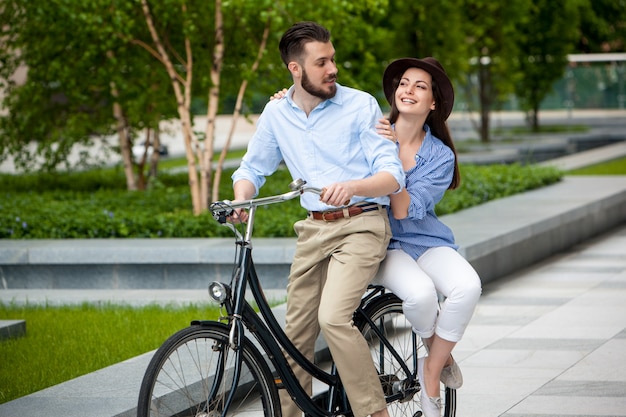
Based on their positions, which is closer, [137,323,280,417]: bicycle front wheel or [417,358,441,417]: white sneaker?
[137,323,280,417]: bicycle front wheel

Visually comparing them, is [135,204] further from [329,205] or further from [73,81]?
[329,205]

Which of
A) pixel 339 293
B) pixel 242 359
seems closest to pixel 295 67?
pixel 339 293

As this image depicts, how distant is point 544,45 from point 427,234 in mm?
24466

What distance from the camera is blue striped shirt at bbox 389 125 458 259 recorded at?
16.1 ft

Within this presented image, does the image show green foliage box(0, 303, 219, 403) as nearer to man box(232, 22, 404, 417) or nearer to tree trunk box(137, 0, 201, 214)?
man box(232, 22, 404, 417)

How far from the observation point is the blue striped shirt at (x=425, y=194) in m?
4.91

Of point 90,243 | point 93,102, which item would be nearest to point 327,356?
point 90,243

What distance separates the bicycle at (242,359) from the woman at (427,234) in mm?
160

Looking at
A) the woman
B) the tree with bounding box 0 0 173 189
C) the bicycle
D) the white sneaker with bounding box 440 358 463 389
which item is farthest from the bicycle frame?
the tree with bounding box 0 0 173 189

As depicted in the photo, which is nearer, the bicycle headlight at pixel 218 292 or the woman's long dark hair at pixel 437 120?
the bicycle headlight at pixel 218 292

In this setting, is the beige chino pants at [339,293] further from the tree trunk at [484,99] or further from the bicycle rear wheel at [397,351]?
the tree trunk at [484,99]

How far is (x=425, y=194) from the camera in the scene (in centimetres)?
490

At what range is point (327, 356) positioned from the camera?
22.4 feet

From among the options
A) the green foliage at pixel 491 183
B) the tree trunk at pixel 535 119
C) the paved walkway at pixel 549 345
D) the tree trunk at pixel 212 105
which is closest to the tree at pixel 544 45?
the tree trunk at pixel 535 119
